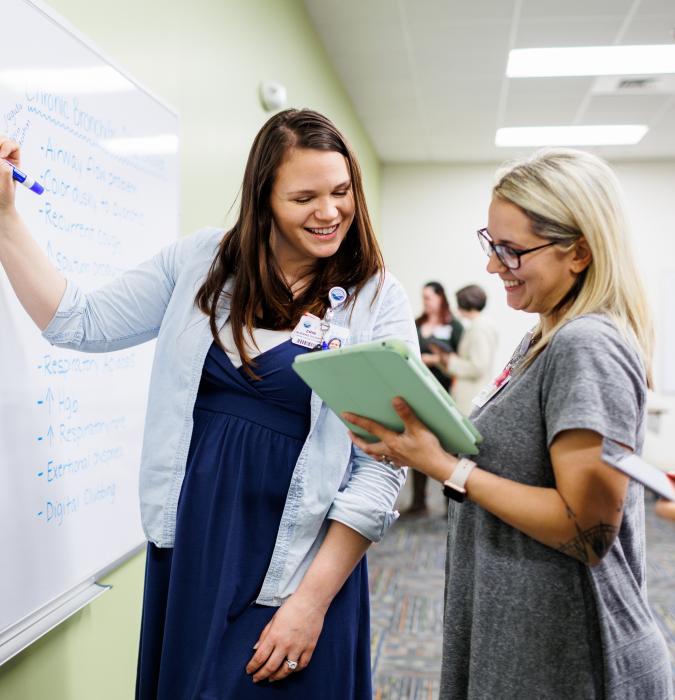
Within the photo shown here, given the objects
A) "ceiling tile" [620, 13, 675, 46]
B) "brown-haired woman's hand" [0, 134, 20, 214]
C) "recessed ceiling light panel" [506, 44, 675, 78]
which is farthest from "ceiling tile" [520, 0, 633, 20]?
"brown-haired woman's hand" [0, 134, 20, 214]

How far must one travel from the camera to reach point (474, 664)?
39.1 inches

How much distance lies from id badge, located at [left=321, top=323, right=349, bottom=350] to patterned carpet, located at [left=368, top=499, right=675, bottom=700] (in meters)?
1.68

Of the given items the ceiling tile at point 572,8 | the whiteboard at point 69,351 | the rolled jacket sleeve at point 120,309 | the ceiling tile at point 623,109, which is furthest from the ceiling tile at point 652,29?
the rolled jacket sleeve at point 120,309

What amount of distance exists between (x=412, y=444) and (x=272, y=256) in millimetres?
476

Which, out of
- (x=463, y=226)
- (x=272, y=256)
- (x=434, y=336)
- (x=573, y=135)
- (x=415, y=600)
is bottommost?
(x=415, y=600)

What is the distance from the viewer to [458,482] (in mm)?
947

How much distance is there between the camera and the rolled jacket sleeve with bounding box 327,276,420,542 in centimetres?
117

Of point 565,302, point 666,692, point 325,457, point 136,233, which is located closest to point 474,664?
point 666,692

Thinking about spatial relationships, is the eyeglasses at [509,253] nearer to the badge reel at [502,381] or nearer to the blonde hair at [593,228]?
the blonde hair at [593,228]

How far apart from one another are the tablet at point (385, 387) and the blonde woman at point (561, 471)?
20 millimetres

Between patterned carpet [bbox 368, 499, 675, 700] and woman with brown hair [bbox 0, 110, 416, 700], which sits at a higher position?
woman with brown hair [bbox 0, 110, 416, 700]

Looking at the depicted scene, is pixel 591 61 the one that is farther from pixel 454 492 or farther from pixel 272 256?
pixel 454 492

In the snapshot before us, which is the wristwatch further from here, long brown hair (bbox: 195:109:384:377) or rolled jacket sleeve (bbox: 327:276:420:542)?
long brown hair (bbox: 195:109:384:377)

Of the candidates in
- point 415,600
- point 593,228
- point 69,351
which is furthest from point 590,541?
point 415,600
